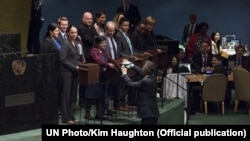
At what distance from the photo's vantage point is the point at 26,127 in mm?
9672

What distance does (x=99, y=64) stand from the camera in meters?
10.3


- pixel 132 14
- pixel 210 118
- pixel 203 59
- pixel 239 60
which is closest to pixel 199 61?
pixel 203 59

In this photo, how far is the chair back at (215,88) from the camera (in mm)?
13336

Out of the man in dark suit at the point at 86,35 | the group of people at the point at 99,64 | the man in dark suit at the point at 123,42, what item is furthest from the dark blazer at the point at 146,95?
the man in dark suit at the point at 123,42

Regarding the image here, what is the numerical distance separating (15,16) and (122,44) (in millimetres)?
1799

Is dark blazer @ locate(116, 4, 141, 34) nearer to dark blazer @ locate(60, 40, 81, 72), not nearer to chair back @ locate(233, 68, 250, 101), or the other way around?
chair back @ locate(233, 68, 250, 101)

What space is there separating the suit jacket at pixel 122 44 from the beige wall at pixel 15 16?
4.83 feet

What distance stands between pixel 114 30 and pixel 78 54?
100 centimetres

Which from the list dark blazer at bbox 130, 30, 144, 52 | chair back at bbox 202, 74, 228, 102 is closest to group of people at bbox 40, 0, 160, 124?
dark blazer at bbox 130, 30, 144, 52

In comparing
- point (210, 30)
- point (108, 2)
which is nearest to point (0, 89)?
point (108, 2)

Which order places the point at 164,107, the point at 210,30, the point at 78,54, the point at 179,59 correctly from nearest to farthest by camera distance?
the point at 78,54 < the point at 164,107 < the point at 179,59 < the point at 210,30

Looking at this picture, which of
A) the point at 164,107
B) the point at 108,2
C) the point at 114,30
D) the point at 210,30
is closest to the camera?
the point at 114,30

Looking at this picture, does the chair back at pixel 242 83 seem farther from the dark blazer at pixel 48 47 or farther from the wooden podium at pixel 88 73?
the dark blazer at pixel 48 47

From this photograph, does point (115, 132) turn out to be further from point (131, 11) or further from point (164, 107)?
point (131, 11)
